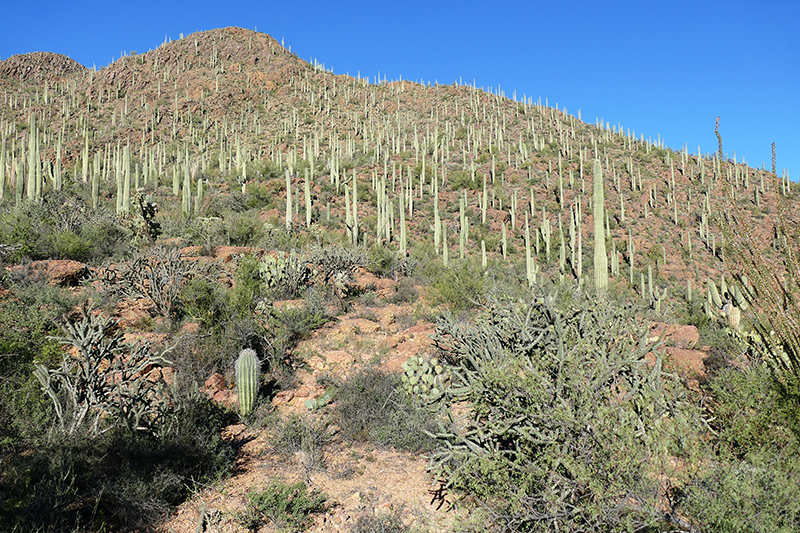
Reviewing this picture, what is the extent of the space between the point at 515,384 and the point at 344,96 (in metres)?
48.0

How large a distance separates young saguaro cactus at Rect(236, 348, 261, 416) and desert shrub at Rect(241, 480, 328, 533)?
5.46 feet

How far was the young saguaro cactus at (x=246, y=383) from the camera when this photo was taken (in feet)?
17.2

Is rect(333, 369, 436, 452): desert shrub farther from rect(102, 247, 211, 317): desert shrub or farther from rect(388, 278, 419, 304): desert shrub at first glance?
rect(388, 278, 419, 304): desert shrub

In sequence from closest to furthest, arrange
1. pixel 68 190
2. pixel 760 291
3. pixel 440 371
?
1. pixel 760 291
2. pixel 440 371
3. pixel 68 190

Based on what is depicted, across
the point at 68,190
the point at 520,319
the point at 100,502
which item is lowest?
the point at 100,502

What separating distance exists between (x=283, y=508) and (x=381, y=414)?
1856mm

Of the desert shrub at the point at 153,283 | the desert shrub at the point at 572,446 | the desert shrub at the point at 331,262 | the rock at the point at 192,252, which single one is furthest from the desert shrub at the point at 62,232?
the desert shrub at the point at 572,446

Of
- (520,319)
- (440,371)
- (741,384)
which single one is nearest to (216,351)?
(440,371)

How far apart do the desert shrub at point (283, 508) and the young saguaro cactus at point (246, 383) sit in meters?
1.67

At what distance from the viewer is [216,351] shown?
20.1 ft

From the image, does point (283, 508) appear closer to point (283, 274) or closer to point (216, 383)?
point (216, 383)

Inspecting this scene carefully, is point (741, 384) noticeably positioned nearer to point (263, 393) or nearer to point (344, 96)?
point (263, 393)

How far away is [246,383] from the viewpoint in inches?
208

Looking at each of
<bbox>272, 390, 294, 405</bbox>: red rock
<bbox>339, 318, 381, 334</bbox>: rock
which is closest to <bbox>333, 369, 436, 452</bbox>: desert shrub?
<bbox>272, 390, 294, 405</bbox>: red rock
